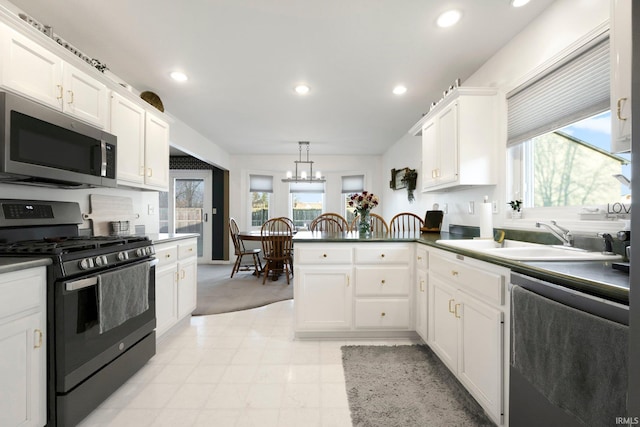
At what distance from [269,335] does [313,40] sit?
2.52 meters

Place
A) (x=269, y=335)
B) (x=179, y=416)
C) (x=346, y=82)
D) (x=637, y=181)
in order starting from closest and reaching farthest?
(x=637, y=181), (x=179, y=416), (x=269, y=335), (x=346, y=82)

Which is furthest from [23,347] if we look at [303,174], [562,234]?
[303,174]

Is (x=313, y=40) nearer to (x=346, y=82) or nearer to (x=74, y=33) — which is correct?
(x=346, y=82)

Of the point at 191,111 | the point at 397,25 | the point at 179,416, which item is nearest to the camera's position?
the point at 179,416

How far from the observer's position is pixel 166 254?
2391 millimetres

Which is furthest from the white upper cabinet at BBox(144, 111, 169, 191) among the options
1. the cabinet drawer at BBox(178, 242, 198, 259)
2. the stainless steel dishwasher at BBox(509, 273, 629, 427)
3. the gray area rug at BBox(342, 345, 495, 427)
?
the stainless steel dishwasher at BBox(509, 273, 629, 427)

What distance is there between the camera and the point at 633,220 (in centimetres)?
59

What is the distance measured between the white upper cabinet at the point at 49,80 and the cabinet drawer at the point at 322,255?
5.92ft

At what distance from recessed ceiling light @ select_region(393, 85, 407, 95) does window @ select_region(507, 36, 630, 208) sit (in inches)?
41.8

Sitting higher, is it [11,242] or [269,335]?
[11,242]

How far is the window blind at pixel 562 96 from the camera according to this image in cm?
153

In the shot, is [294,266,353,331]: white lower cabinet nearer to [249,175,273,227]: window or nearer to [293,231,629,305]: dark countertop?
[293,231,629,305]: dark countertop

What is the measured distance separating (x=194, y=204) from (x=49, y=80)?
15.4 ft

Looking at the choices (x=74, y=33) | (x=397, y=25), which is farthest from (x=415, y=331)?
(x=74, y=33)
